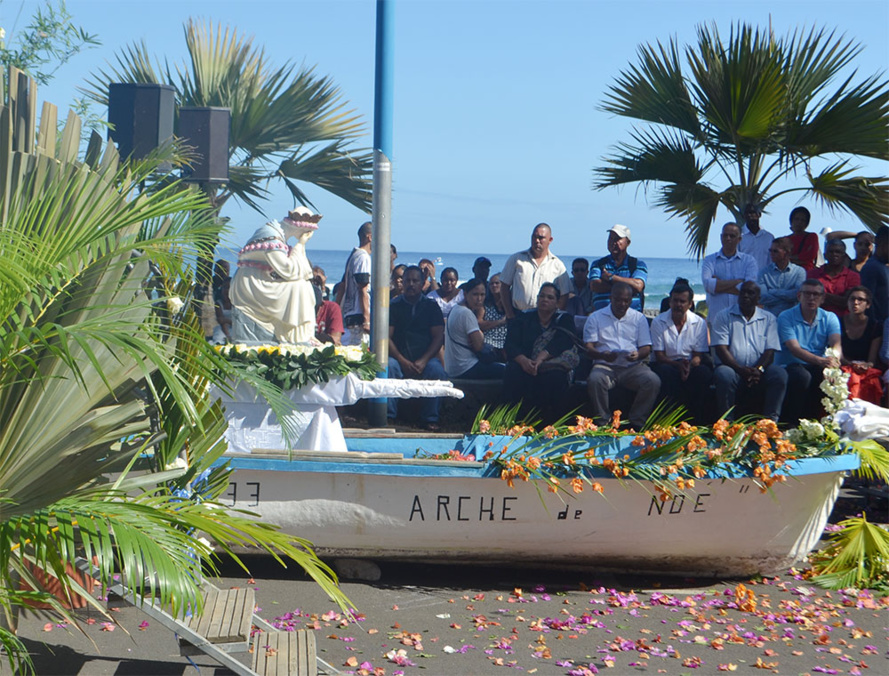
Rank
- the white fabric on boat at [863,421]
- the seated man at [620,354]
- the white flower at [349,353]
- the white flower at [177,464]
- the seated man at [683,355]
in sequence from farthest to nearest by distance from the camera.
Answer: the seated man at [683,355] → the seated man at [620,354] → the white flower at [349,353] → the white fabric on boat at [863,421] → the white flower at [177,464]

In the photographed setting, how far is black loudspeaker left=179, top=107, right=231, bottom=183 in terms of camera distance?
26.1ft

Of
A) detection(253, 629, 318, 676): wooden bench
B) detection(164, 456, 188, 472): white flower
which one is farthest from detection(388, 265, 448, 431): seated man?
detection(164, 456, 188, 472): white flower

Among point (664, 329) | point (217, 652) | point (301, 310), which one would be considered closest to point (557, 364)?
point (664, 329)

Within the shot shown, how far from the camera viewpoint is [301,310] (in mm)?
7895

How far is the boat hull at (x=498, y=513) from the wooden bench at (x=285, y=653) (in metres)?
1.36

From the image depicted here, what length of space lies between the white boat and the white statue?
1.51 m

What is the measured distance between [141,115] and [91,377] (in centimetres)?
431


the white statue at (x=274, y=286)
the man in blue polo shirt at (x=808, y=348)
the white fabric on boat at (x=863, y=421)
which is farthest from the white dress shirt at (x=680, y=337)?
the white statue at (x=274, y=286)

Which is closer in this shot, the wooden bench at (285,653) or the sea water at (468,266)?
the wooden bench at (285,653)

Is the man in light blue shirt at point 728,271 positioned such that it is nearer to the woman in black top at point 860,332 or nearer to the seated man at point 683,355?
the seated man at point 683,355

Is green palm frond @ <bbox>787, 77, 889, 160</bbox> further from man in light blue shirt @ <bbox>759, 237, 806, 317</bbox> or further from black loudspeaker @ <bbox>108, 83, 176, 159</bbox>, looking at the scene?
black loudspeaker @ <bbox>108, 83, 176, 159</bbox>

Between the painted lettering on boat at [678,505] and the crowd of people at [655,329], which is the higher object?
the crowd of people at [655,329]

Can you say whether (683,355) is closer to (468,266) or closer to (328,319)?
(328,319)

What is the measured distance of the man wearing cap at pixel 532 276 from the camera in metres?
10.5
